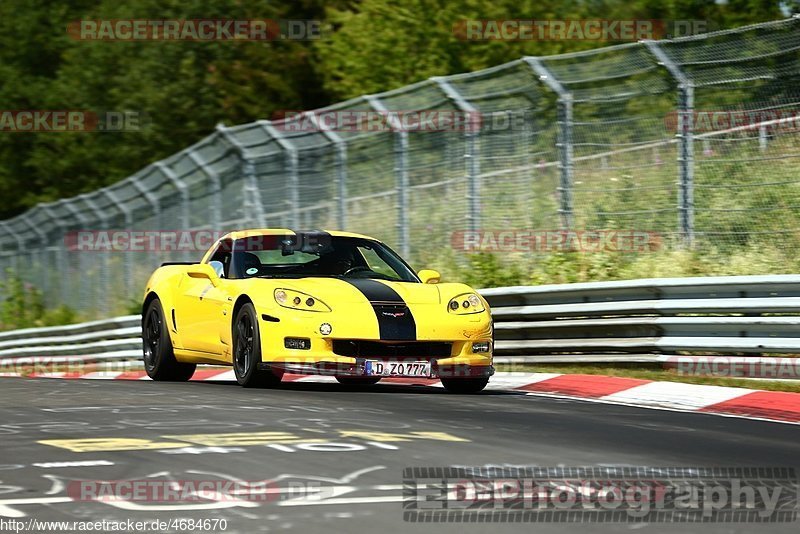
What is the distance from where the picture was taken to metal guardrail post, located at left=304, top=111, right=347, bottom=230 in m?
18.4

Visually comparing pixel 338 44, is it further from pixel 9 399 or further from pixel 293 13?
pixel 9 399

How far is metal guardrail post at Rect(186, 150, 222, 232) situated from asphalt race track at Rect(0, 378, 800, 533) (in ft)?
34.5

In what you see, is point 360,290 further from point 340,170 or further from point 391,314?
point 340,170

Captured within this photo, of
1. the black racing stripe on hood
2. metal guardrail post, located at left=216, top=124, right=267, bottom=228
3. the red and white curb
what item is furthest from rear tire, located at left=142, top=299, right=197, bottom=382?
metal guardrail post, located at left=216, top=124, right=267, bottom=228

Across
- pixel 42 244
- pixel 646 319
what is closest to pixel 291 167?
→ pixel 646 319

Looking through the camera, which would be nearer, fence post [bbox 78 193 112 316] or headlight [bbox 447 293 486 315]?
headlight [bbox 447 293 486 315]

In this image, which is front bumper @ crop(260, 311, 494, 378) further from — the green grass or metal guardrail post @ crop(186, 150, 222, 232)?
metal guardrail post @ crop(186, 150, 222, 232)

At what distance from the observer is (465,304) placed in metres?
11.0

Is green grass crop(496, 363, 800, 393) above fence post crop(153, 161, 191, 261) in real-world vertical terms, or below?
below

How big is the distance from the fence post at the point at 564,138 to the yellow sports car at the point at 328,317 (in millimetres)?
3079

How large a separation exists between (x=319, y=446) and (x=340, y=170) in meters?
11.6

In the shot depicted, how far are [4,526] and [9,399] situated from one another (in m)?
5.15

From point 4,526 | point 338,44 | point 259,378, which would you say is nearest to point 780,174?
point 259,378

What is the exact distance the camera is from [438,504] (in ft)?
18.4
